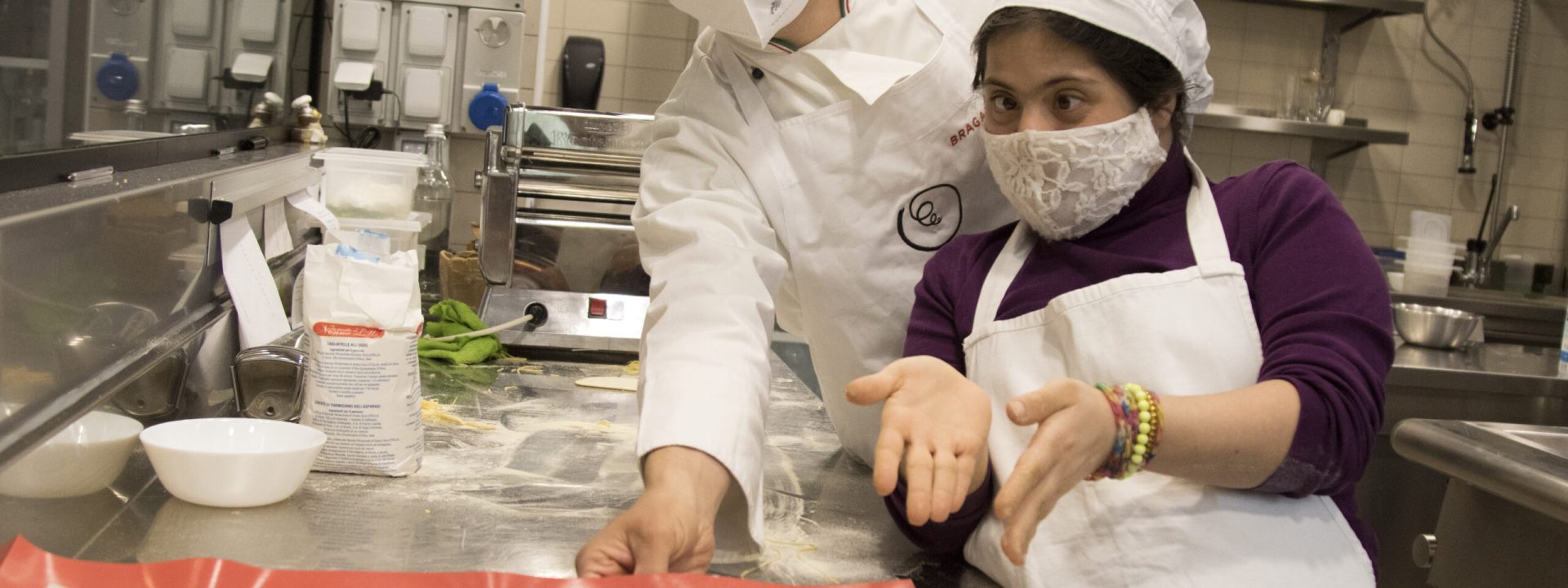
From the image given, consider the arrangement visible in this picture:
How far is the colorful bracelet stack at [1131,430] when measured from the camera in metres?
0.82

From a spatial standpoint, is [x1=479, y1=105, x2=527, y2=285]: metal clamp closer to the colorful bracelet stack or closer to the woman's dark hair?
the woman's dark hair

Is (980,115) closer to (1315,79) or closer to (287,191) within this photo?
→ (287,191)

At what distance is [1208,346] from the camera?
954mm

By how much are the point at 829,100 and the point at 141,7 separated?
0.90 metres

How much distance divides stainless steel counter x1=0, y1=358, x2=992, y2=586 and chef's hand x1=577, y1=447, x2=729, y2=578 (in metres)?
0.08

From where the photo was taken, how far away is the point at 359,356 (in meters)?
1.08

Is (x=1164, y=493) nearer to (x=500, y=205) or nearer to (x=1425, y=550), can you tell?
(x=1425, y=550)

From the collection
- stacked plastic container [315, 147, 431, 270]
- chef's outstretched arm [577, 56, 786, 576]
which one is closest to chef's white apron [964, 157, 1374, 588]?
chef's outstretched arm [577, 56, 786, 576]

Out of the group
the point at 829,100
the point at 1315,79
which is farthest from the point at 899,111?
the point at 1315,79

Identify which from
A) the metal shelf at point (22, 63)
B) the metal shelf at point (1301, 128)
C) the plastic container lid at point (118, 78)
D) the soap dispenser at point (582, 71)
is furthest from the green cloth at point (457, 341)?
the metal shelf at point (1301, 128)

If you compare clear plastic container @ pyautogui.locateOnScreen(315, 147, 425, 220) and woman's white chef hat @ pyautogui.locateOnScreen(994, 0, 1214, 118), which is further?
clear plastic container @ pyautogui.locateOnScreen(315, 147, 425, 220)

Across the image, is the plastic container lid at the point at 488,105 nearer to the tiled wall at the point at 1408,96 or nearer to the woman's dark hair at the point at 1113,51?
the woman's dark hair at the point at 1113,51

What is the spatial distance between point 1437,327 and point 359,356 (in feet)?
9.04

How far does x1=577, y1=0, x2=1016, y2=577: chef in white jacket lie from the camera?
3.87 feet
